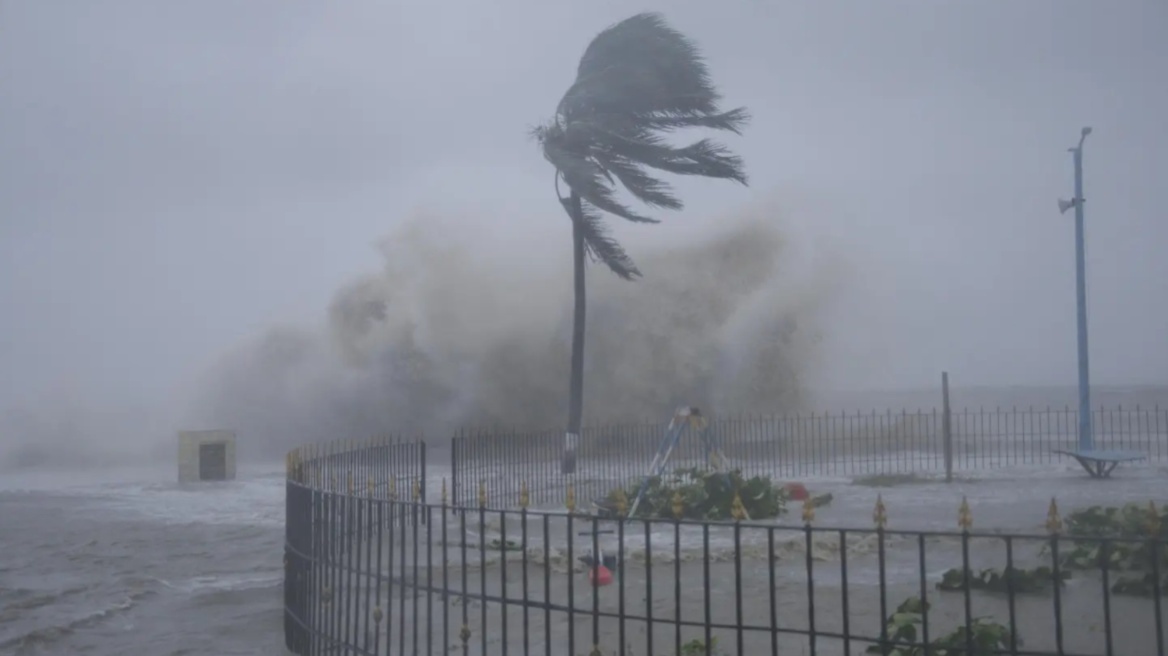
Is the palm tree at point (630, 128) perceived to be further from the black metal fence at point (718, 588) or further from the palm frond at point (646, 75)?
the black metal fence at point (718, 588)

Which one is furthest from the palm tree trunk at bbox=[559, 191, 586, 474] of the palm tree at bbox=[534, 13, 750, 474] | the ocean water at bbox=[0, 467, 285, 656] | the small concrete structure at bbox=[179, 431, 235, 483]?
the small concrete structure at bbox=[179, 431, 235, 483]

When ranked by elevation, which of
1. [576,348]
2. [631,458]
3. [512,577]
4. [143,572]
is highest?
[576,348]

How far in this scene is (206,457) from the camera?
26.0m

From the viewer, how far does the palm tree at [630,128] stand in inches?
912

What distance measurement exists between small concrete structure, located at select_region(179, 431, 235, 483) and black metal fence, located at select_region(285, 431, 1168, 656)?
15.2m

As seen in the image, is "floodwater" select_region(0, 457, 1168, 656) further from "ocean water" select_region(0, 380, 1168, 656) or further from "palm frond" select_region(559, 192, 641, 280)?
"palm frond" select_region(559, 192, 641, 280)

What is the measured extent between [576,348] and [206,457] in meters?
9.77

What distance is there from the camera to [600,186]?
23.0 metres

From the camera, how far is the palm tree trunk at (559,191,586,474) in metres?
19.8

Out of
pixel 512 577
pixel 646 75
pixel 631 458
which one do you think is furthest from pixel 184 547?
pixel 646 75

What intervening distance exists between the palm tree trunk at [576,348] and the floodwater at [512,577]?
285cm

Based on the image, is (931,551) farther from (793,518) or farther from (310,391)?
(310,391)

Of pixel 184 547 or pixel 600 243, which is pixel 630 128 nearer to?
pixel 600 243

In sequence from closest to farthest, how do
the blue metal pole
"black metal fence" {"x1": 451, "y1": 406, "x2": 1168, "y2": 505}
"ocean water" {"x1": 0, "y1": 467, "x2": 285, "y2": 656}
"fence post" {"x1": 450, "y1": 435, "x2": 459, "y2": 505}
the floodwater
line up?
the floodwater < "ocean water" {"x1": 0, "y1": 467, "x2": 285, "y2": 656} < "fence post" {"x1": 450, "y1": 435, "x2": 459, "y2": 505} < "black metal fence" {"x1": 451, "y1": 406, "x2": 1168, "y2": 505} < the blue metal pole
